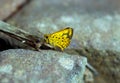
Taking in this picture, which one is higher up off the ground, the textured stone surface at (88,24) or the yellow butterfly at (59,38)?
the yellow butterfly at (59,38)

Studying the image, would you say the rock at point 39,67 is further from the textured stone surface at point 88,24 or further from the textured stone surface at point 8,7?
the textured stone surface at point 8,7

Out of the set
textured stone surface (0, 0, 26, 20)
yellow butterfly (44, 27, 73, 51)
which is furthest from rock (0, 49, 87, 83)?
textured stone surface (0, 0, 26, 20)

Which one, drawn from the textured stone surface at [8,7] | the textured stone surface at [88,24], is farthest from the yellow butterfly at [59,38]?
the textured stone surface at [8,7]

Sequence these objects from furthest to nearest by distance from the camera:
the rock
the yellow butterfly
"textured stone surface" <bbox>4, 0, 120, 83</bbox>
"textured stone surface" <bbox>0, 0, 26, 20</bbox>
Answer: "textured stone surface" <bbox>0, 0, 26, 20</bbox> < "textured stone surface" <bbox>4, 0, 120, 83</bbox> < the yellow butterfly < the rock

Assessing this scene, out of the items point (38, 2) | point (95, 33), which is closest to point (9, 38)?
point (95, 33)

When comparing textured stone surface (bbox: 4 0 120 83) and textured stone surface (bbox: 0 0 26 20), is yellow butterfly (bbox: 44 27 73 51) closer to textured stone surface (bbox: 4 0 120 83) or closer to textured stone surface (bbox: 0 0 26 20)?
textured stone surface (bbox: 4 0 120 83)

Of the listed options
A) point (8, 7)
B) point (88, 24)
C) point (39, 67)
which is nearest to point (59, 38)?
point (39, 67)
